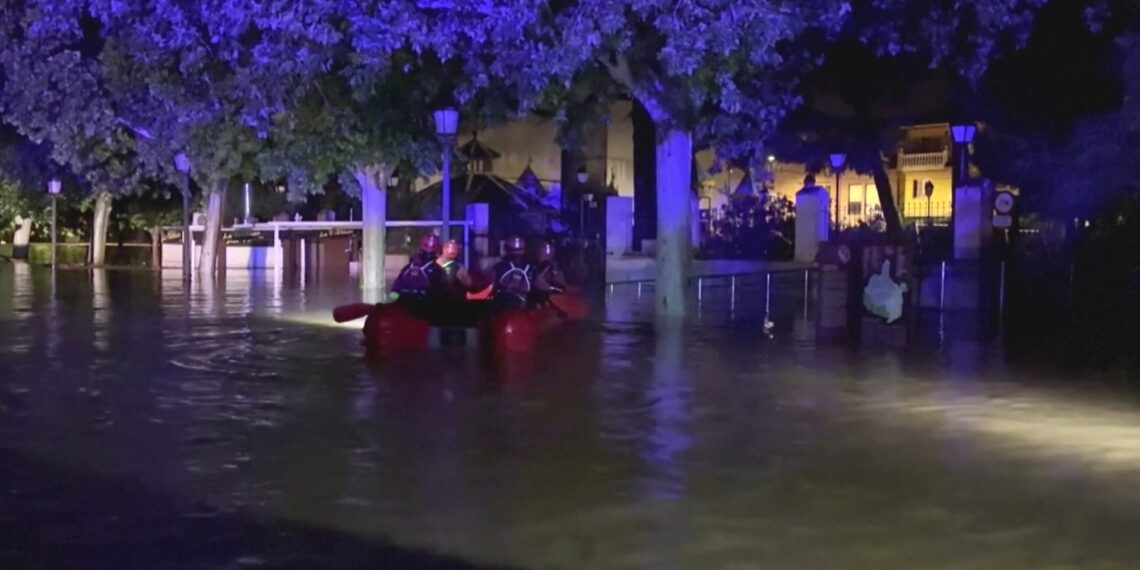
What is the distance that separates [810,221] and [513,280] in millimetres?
15636

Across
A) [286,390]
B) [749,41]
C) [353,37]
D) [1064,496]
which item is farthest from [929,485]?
Result: [353,37]

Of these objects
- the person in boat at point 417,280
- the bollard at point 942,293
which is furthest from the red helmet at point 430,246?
the bollard at point 942,293

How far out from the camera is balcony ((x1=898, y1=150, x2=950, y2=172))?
2084 inches

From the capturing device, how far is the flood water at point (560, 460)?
22.6 feet

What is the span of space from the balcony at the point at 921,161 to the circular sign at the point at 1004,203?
30.0 m

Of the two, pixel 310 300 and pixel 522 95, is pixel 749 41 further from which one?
pixel 310 300

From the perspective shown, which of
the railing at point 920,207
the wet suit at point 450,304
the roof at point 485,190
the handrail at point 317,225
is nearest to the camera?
the wet suit at point 450,304

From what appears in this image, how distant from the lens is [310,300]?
26.4 meters

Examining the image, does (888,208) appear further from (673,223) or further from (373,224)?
(673,223)

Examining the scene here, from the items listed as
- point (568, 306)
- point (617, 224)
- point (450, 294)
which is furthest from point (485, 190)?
point (450, 294)

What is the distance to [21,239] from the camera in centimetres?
5478

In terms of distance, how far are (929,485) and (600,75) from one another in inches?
525

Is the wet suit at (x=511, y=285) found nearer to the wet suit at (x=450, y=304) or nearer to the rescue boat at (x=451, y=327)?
the rescue boat at (x=451, y=327)

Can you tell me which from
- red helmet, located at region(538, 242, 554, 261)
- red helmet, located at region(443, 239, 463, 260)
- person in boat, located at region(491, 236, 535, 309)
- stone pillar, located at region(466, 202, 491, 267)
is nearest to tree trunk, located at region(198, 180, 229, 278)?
stone pillar, located at region(466, 202, 491, 267)
